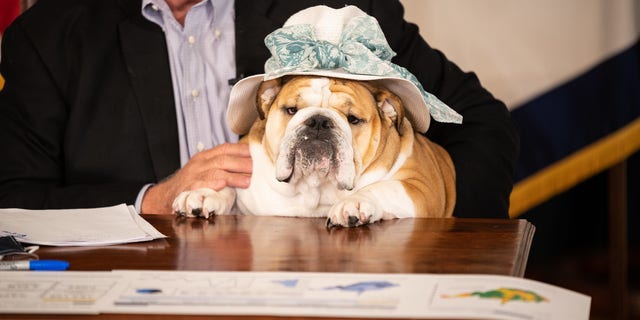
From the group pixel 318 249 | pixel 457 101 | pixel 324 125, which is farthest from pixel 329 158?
pixel 457 101

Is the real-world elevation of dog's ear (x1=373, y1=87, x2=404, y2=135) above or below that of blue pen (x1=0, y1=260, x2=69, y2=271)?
below

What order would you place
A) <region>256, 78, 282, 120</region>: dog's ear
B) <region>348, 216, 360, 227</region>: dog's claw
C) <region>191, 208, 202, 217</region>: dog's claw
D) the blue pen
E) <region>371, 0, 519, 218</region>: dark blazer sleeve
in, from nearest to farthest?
the blue pen < <region>348, 216, 360, 227</region>: dog's claw < <region>191, 208, 202, 217</region>: dog's claw < <region>256, 78, 282, 120</region>: dog's ear < <region>371, 0, 519, 218</region>: dark blazer sleeve

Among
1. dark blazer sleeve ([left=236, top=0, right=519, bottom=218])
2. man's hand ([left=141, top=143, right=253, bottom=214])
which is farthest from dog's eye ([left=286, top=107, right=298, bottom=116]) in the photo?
dark blazer sleeve ([left=236, top=0, right=519, bottom=218])

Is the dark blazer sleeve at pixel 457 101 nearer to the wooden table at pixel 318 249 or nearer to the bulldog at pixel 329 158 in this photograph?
the bulldog at pixel 329 158

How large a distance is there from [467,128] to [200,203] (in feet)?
2.02

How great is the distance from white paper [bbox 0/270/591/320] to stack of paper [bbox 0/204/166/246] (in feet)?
0.69

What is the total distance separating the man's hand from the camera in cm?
159

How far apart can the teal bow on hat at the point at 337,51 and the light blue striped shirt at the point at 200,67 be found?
16.1 inches

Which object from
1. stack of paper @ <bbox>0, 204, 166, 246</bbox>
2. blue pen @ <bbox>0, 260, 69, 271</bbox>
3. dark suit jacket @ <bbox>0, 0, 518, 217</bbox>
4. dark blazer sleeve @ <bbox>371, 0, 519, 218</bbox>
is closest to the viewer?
blue pen @ <bbox>0, 260, 69, 271</bbox>

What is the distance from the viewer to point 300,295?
2.88 ft

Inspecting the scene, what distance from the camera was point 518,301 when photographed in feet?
2.77

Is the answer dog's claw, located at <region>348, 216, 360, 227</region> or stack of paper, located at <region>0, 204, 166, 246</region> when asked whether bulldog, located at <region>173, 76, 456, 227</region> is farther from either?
stack of paper, located at <region>0, 204, 166, 246</region>

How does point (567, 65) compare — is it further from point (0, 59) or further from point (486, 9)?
point (0, 59)

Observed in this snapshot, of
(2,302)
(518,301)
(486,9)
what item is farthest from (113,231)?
(486,9)
